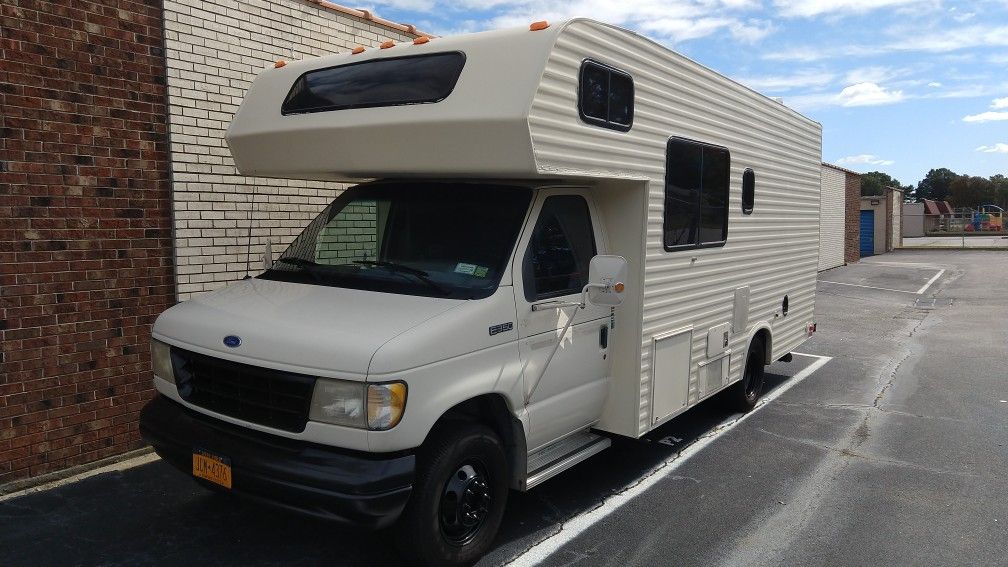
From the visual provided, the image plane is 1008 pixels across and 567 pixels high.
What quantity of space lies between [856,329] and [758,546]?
984 centimetres

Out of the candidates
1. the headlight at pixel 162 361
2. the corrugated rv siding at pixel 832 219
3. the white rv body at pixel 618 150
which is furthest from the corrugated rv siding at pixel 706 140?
the corrugated rv siding at pixel 832 219

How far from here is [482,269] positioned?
13.8 ft

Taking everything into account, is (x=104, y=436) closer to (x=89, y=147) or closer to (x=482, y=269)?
(x=89, y=147)

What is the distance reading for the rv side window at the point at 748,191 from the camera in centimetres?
670

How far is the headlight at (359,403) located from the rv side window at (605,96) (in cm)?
198

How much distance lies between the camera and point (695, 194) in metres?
5.80

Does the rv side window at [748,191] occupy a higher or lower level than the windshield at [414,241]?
higher

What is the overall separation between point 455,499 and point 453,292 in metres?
1.10

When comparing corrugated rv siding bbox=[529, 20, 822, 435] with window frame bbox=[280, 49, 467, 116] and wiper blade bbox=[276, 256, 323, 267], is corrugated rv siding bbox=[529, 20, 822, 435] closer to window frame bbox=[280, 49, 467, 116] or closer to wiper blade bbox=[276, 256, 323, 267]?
window frame bbox=[280, 49, 467, 116]

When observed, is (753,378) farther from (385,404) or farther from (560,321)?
(385,404)

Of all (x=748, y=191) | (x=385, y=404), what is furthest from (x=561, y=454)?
(x=748, y=191)

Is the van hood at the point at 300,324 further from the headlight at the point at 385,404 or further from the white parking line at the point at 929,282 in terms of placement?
the white parking line at the point at 929,282

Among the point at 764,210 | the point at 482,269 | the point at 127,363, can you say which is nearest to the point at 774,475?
the point at 764,210

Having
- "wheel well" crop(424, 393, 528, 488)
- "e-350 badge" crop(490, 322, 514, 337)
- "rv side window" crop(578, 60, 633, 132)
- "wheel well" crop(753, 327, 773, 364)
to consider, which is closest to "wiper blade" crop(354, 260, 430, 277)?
"e-350 badge" crop(490, 322, 514, 337)
